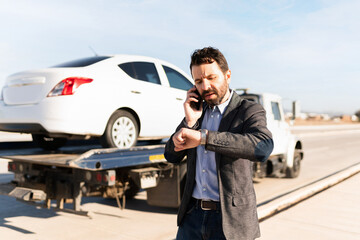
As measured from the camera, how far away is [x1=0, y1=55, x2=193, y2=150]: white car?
4816 mm

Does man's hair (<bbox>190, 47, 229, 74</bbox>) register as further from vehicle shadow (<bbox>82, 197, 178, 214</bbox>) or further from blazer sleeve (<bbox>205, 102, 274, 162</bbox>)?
vehicle shadow (<bbox>82, 197, 178, 214</bbox>)

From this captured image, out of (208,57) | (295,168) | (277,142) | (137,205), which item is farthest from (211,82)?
(295,168)

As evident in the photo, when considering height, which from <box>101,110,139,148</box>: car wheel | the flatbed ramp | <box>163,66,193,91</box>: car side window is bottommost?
the flatbed ramp

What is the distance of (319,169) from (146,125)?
7.34m

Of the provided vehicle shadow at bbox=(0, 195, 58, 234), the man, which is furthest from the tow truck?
the man

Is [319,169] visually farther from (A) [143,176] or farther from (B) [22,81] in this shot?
(B) [22,81]

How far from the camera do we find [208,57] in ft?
6.73

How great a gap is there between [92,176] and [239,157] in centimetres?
326

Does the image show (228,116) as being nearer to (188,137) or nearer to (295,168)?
(188,137)

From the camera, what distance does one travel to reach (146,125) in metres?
5.88

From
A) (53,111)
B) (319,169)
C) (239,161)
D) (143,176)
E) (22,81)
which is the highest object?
(22,81)

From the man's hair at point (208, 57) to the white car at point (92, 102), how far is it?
309cm

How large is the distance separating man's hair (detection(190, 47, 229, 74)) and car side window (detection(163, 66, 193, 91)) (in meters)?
4.46

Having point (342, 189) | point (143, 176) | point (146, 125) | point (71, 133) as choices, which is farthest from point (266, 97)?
point (71, 133)
